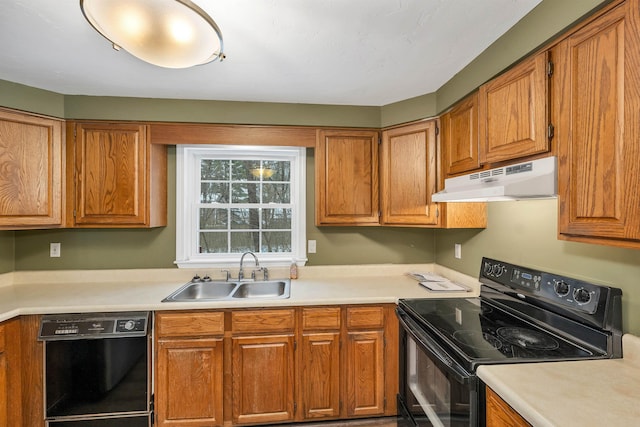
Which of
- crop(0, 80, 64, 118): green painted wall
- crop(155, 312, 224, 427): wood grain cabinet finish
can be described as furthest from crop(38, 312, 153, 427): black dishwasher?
crop(0, 80, 64, 118): green painted wall

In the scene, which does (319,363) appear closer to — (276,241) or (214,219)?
(276,241)

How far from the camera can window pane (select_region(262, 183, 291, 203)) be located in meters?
2.64

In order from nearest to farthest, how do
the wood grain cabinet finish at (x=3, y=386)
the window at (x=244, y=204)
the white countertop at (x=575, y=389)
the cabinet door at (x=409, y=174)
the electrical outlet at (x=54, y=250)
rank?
the white countertop at (x=575, y=389) < the wood grain cabinet finish at (x=3, y=386) < the cabinet door at (x=409, y=174) < the electrical outlet at (x=54, y=250) < the window at (x=244, y=204)

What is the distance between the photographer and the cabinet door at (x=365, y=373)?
196 cm

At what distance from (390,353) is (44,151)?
9.12 feet

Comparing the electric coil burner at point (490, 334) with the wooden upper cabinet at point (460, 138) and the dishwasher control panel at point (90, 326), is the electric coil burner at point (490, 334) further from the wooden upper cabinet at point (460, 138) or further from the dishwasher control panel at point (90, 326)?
the dishwasher control panel at point (90, 326)

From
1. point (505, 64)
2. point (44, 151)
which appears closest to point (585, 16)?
point (505, 64)

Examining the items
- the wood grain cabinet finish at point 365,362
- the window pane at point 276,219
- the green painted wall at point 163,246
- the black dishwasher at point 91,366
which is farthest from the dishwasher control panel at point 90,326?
the wood grain cabinet finish at point 365,362

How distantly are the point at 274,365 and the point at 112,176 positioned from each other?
1.80m

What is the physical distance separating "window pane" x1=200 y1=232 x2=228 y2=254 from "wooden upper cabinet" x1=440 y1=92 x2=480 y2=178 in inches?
74.2

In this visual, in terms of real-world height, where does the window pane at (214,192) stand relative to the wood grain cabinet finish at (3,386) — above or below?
above

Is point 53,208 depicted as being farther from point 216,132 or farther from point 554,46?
point 554,46

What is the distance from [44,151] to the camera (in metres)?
2.07

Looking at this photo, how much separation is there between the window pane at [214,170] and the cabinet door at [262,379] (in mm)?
1377
